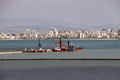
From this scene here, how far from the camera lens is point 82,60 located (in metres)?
42.8

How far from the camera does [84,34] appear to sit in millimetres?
183875

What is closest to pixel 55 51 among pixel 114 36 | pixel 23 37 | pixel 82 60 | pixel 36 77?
pixel 82 60

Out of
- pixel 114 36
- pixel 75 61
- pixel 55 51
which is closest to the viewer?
pixel 75 61

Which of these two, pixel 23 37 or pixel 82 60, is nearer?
pixel 82 60

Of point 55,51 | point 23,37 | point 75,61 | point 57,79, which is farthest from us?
point 23,37

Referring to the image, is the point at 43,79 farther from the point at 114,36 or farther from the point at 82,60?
the point at 114,36

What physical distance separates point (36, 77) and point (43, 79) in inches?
45.8

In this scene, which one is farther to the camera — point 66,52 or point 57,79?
point 66,52

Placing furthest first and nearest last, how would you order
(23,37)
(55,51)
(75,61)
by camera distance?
(23,37) → (55,51) → (75,61)

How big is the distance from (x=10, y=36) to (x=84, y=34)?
124 feet

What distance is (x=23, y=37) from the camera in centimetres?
19550

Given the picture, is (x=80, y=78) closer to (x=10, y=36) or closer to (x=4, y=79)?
(x=4, y=79)

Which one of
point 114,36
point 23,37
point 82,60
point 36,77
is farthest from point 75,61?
point 23,37

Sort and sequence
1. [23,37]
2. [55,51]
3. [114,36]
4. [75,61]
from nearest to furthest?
[75,61] < [55,51] < [114,36] < [23,37]
